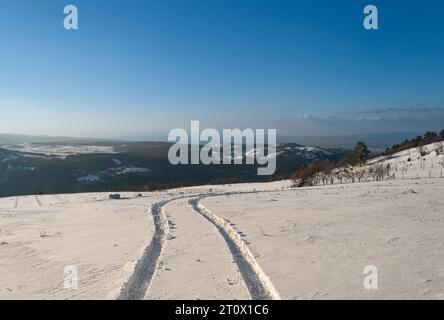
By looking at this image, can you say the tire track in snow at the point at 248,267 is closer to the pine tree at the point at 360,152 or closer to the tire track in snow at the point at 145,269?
the tire track in snow at the point at 145,269

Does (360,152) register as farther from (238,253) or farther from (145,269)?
(145,269)

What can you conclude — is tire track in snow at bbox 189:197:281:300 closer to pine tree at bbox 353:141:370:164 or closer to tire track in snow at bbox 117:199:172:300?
tire track in snow at bbox 117:199:172:300

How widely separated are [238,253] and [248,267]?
1075 millimetres

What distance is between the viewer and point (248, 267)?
753 cm

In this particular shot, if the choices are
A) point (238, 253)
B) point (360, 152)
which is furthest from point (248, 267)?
point (360, 152)

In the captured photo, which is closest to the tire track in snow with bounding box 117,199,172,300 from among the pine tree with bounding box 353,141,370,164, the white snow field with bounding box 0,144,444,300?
the white snow field with bounding box 0,144,444,300

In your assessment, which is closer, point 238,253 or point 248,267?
point 248,267

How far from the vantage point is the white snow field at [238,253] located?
634 cm

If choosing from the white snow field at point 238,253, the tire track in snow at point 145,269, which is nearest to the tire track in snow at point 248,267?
the white snow field at point 238,253

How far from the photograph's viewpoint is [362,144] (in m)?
45.3

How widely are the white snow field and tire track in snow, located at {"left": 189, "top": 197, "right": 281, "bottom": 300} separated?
22 mm
